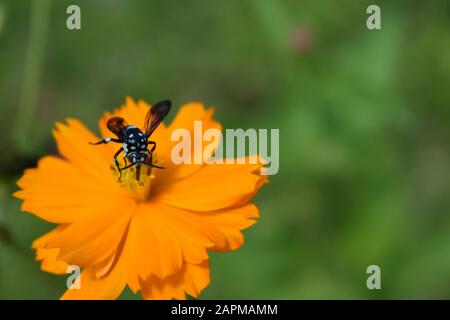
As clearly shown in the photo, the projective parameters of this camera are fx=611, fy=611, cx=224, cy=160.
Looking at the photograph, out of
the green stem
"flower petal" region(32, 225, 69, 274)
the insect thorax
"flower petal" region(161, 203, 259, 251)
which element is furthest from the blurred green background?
"flower petal" region(161, 203, 259, 251)

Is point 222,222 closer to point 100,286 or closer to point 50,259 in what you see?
point 100,286

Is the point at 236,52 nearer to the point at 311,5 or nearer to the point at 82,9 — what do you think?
the point at 311,5

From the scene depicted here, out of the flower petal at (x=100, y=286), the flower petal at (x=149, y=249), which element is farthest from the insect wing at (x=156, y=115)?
the flower petal at (x=100, y=286)

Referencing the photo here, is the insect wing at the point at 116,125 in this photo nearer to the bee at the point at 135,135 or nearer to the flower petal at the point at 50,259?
the bee at the point at 135,135


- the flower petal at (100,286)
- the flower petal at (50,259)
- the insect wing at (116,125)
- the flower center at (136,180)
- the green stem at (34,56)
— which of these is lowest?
the flower petal at (100,286)

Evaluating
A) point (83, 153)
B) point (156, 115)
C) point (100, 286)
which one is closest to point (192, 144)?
point (156, 115)

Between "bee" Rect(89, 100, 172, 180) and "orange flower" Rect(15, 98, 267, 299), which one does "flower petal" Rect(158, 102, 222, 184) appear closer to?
"orange flower" Rect(15, 98, 267, 299)
